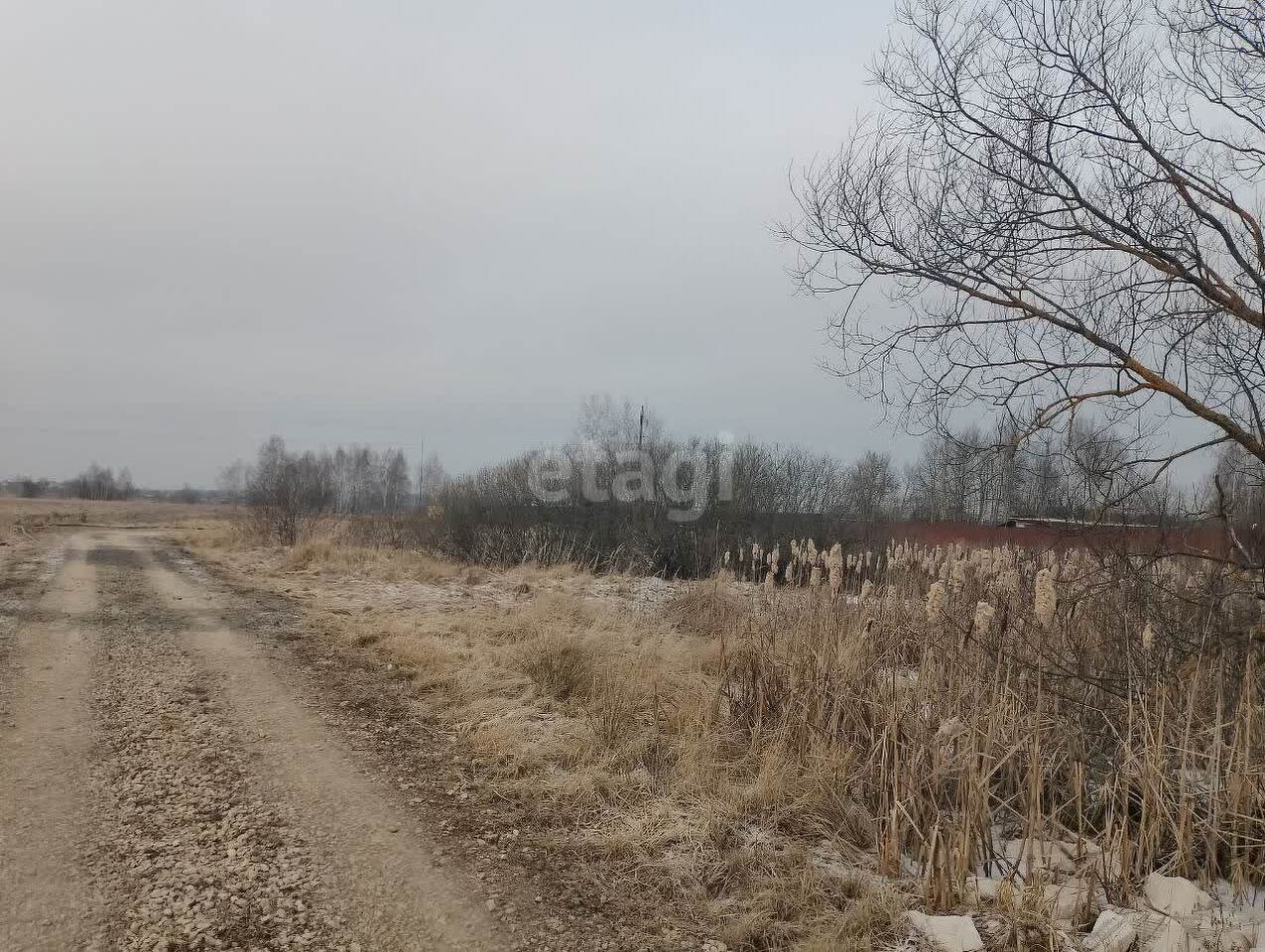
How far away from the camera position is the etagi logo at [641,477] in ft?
66.8

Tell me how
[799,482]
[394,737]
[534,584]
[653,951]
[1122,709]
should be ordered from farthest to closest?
[799,482] < [534,584] < [394,737] < [1122,709] < [653,951]

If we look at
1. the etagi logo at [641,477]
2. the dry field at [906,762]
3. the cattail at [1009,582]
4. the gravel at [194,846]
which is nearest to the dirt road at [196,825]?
the gravel at [194,846]

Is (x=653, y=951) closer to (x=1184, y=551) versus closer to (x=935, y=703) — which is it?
(x=935, y=703)

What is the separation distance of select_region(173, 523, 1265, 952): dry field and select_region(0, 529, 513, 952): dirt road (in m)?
0.77

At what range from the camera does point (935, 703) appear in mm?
3879

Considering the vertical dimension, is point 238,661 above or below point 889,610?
below

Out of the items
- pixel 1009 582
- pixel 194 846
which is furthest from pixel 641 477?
pixel 194 846

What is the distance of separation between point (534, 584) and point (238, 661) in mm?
6080

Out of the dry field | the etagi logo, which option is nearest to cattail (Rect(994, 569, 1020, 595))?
the dry field

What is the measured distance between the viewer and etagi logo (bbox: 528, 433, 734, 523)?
20.4 m

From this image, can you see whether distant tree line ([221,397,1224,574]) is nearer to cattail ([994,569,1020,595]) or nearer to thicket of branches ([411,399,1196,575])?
thicket of branches ([411,399,1196,575])

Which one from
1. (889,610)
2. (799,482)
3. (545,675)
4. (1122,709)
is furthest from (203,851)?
(799,482)

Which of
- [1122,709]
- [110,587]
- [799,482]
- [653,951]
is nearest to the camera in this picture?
[653,951]

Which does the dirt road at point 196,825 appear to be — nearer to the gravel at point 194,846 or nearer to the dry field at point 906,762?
the gravel at point 194,846
